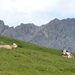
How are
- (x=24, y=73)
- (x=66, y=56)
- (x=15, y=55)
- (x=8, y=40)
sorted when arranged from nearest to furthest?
(x=24, y=73), (x=15, y=55), (x=66, y=56), (x=8, y=40)

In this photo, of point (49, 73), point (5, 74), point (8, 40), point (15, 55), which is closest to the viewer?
point (5, 74)

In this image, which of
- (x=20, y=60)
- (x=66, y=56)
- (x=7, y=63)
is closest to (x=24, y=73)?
(x=7, y=63)

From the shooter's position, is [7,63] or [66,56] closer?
[7,63]

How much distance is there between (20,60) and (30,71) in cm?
474

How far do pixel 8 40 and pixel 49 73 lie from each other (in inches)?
1310

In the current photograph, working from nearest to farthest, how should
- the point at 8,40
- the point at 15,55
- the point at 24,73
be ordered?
the point at 24,73, the point at 15,55, the point at 8,40

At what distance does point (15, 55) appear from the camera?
34531 mm

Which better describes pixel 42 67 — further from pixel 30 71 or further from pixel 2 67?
pixel 2 67

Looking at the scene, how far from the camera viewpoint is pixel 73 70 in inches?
1297

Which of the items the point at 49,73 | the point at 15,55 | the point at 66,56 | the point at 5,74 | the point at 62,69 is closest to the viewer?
the point at 5,74

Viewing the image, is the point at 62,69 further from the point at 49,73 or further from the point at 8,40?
the point at 8,40

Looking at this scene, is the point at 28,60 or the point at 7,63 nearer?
the point at 7,63

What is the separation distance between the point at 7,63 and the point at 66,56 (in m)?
22.6

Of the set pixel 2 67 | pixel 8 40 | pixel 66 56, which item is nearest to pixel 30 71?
pixel 2 67
